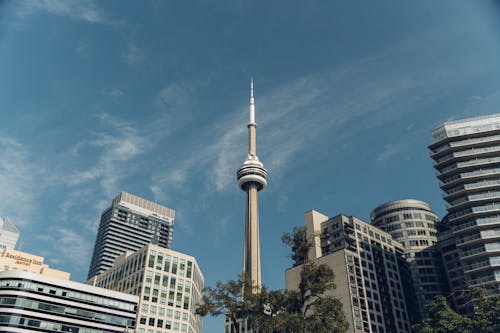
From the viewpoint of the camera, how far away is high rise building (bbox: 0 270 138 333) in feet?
347

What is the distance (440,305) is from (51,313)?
295 ft

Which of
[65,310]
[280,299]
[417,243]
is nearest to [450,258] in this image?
[417,243]

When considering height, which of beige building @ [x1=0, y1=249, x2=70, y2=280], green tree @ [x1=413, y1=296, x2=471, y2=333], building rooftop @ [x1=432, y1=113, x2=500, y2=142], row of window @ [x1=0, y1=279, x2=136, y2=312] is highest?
building rooftop @ [x1=432, y1=113, x2=500, y2=142]

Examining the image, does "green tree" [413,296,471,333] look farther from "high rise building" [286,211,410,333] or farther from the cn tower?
the cn tower

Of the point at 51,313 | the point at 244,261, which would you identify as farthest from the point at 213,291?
the point at 244,261

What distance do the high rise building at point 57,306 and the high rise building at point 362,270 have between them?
51402mm

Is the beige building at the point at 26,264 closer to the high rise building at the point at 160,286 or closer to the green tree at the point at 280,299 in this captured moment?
the high rise building at the point at 160,286

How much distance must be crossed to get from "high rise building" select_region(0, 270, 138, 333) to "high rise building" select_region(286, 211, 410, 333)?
51402mm

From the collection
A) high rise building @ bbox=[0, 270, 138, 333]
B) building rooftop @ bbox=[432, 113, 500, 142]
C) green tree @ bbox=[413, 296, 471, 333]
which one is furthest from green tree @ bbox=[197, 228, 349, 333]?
building rooftop @ bbox=[432, 113, 500, 142]

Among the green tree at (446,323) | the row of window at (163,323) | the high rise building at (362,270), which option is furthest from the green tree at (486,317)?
the row of window at (163,323)

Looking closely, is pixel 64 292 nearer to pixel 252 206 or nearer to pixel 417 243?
pixel 252 206

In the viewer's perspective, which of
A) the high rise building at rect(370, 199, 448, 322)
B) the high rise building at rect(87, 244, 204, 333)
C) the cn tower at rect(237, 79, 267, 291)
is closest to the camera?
the high rise building at rect(87, 244, 204, 333)

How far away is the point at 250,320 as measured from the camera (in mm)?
58562

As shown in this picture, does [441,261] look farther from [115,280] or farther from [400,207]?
[115,280]
